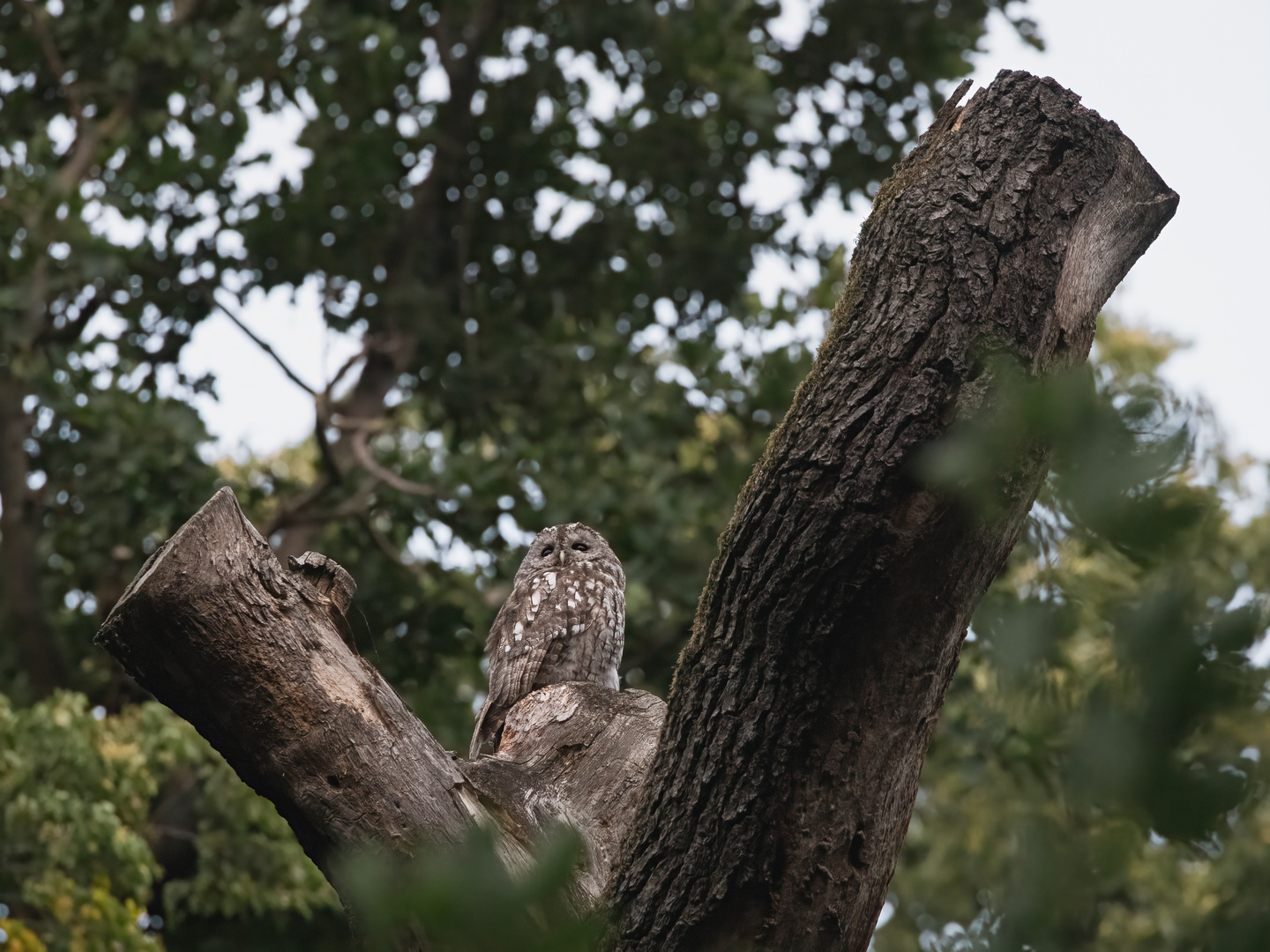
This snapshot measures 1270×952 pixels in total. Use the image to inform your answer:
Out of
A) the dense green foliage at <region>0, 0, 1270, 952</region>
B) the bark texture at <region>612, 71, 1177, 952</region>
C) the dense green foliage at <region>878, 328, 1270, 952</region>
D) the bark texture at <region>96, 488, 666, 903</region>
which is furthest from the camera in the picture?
the dense green foliage at <region>0, 0, 1270, 952</region>

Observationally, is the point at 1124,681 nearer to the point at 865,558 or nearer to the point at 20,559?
the point at 865,558

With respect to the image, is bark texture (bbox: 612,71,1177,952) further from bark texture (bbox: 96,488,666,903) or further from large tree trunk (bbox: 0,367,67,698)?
large tree trunk (bbox: 0,367,67,698)

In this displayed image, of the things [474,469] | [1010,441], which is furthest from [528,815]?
[474,469]

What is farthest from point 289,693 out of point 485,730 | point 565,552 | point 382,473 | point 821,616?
point 382,473

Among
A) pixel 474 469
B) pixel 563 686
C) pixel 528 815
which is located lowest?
pixel 528 815

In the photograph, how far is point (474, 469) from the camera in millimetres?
7039

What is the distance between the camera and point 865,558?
1.97 metres

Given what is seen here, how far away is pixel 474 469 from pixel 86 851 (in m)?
2.95

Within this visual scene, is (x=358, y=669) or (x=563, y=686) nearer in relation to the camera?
(x=358, y=669)

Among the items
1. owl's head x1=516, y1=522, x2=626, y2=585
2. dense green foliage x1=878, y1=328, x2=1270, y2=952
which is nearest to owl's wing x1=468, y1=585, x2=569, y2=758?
owl's head x1=516, y1=522, x2=626, y2=585

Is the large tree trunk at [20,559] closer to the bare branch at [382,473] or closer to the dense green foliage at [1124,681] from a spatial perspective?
the bare branch at [382,473]

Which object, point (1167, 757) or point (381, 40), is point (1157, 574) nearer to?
point (1167, 757)

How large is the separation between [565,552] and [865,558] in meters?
2.96

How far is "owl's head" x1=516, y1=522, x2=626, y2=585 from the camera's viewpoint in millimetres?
4809
